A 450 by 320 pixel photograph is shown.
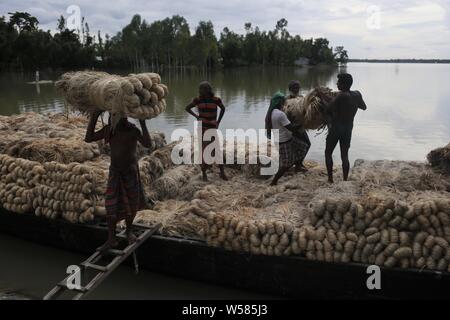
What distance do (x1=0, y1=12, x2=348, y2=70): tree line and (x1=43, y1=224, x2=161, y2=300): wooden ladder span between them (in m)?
41.4

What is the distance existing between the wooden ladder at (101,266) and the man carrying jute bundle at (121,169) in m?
0.10

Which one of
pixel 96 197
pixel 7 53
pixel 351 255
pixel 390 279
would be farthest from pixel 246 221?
pixel 7 53

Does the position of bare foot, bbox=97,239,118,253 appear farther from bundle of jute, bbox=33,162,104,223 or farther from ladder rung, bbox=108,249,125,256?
bundle of jute, bbox=33,162,104,223

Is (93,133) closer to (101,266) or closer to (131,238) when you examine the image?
(131,238)

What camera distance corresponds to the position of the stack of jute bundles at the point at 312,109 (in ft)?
17.0

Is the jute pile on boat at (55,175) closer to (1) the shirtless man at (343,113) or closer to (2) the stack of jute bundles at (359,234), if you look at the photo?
(2) the stack of jute bundles at (359,234)

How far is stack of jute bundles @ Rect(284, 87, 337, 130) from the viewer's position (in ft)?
17.0

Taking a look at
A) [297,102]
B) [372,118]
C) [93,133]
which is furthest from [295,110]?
[372,118]

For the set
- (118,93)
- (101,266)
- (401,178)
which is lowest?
(101,266)

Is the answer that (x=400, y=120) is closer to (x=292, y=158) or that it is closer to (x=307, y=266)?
(x=292, y=158)

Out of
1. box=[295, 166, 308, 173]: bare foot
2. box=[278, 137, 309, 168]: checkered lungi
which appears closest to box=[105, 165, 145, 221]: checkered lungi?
box=[278, 137, 309, 168]: checkered lungi

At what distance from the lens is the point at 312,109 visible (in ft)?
17.1

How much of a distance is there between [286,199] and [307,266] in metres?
1.07

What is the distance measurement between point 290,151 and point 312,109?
24.0 inches
